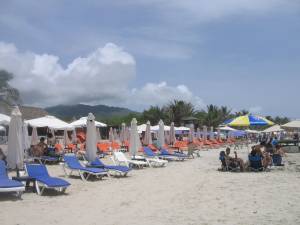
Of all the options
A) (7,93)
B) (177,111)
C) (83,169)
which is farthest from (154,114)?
(83,169)

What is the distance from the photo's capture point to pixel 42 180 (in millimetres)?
9211

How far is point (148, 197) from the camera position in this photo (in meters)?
9.02

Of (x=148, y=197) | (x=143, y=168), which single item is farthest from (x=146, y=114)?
(x=148, y=197)

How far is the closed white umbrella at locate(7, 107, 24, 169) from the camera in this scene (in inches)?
405

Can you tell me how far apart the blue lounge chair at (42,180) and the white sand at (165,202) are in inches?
8.4

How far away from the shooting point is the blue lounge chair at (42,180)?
9074 millimetres

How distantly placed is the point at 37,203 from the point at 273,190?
5387 mm

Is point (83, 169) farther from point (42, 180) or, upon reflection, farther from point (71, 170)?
point (42, 180)

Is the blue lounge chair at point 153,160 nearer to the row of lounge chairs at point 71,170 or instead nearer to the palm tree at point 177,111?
the row of lounge chairs at point 71,170

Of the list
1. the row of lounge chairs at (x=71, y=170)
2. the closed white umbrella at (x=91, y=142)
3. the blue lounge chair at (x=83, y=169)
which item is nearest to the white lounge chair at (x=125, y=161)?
the row of lounge chairs at (x=71, y=170)

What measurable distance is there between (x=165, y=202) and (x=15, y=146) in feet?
14.5

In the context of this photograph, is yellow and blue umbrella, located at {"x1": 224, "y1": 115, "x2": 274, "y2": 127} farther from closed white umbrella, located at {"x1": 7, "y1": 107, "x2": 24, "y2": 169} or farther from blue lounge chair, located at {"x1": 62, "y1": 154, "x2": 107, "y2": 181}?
closed white umbrella, located at {"x1": 7, "y1": 107, "x2": 24, "y2": 169}

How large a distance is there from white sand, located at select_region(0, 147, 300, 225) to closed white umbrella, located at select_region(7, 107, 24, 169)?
141 cm

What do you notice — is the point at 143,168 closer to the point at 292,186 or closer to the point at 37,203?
the point at 292,186
